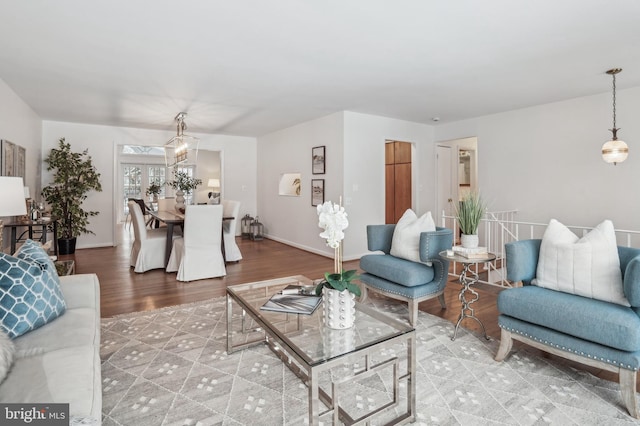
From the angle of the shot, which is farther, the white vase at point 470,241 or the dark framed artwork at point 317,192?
the dark framed artwork at point 317,192

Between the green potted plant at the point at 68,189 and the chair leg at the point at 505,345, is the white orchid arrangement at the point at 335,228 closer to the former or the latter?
the chair leg at the point at 505,345

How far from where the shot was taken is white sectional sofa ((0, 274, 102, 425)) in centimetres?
114

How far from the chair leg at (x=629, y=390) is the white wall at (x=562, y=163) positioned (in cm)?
349

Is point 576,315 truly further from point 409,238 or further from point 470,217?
point 409,238

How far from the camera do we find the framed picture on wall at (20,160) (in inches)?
172

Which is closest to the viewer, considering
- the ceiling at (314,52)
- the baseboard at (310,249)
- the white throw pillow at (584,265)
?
the white throw pillow at (584,265)

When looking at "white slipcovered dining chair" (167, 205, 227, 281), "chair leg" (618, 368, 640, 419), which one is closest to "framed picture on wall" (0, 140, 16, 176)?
"white slipcovered dining chair" (167, 205, 227, 281)

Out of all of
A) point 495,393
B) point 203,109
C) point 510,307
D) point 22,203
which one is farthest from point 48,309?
point 203,109

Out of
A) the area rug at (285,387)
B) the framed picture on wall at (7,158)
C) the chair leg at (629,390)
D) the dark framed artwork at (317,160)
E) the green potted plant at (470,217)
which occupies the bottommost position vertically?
the area rug at (285,387)

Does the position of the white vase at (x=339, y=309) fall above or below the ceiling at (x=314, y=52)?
below

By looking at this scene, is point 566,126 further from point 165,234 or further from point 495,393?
point 165,234

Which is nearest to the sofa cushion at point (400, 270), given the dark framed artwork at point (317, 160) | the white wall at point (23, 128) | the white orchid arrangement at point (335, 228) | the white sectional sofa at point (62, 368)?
the white orchid arrangement at point (335, 228)

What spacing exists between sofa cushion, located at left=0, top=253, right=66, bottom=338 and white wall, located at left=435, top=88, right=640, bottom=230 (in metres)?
5.80

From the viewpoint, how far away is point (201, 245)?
440cm
